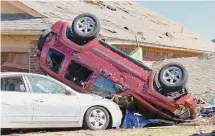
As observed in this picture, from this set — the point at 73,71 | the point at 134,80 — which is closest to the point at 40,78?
the point at 73,71

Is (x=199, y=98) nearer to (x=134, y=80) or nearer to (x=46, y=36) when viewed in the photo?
(x=134, y=80)

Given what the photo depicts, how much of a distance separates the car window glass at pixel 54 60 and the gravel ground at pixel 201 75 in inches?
205

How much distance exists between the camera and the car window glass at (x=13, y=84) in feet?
34.0

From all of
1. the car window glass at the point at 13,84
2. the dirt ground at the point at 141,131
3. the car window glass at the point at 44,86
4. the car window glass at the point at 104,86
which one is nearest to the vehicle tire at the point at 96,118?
the dirt ground at the point at 141,131

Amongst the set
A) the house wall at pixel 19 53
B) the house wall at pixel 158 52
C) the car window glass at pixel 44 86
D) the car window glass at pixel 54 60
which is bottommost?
the car window glass at pixel 44 86

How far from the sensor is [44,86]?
10797 mm

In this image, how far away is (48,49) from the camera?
12.2 metres

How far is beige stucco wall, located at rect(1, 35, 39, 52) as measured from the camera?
15.4 m

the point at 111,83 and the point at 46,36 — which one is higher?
the point at 46,36

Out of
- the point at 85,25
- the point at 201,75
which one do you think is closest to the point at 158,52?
the point at 201,75

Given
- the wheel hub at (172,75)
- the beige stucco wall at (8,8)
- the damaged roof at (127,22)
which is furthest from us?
the damaged roof at (127,22)

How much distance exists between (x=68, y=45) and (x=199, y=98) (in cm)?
534

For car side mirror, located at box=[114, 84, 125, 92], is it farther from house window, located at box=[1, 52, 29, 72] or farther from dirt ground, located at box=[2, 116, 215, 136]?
house window, located at box=[1, 52, 29, 72]

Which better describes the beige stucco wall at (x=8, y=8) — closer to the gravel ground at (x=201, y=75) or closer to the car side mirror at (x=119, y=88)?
the gravel ground at (x=201, y=75)
